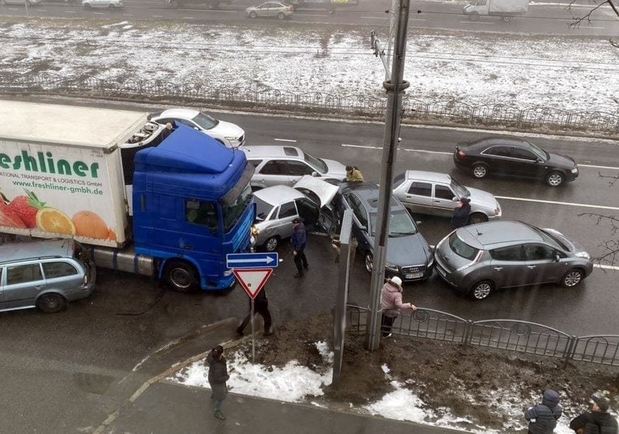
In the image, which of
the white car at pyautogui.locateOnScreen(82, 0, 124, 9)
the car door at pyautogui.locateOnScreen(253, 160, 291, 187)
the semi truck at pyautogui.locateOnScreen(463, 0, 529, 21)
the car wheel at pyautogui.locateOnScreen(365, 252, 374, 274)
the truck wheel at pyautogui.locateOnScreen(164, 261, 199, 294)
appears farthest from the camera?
the white car at pyautogui.locateOnScreen(82, 0, 124, 9)

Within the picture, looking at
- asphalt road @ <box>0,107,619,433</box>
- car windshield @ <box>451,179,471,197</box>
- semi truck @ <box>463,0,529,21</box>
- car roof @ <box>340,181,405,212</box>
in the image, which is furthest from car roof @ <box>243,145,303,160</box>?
semi truck @ <box>463,0,529,21</box>

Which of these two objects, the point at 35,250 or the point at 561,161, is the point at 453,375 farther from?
the point at 561,161

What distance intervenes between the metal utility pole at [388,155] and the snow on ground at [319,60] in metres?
17.8

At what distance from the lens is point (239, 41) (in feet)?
116

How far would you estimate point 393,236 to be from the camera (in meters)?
13.6

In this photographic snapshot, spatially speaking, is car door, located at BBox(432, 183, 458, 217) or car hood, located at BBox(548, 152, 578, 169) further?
car hood, located at BBox(548, 152, 578, 169)

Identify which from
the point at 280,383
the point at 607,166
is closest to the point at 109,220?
the point at 280,383

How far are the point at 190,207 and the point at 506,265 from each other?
718cm

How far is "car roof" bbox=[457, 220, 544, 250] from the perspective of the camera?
1255 centimetres

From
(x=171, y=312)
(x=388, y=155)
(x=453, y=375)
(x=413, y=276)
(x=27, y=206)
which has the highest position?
(x=388, y=155)

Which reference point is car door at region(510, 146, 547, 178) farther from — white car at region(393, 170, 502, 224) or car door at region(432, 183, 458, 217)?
car door at region(432, 183, 458, 217)

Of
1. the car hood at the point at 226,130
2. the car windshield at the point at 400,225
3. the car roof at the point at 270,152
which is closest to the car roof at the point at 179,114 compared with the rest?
the car hood at the point at 226,130

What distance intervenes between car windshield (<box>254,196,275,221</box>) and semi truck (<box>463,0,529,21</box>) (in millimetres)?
33192

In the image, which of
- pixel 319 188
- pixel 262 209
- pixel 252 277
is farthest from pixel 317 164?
pixel 252 277
